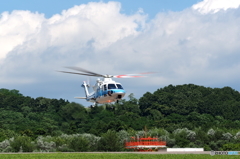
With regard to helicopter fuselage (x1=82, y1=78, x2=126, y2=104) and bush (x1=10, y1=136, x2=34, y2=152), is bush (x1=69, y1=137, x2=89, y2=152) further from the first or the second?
helicopter fuselage (x1=82, y1=78, x2=126, y2=104)

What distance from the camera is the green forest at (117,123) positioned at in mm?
96125

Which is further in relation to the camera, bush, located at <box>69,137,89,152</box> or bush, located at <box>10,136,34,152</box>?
bush, located at <box>69,137,89,152</box>

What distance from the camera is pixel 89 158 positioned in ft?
196

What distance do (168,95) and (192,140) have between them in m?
87.5

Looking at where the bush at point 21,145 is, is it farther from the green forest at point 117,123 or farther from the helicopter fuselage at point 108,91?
the helicopter fuselage at point 108,91

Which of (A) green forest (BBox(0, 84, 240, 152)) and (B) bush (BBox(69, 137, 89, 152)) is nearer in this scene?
(B) bush (BBox(69, 137, 89, 152))

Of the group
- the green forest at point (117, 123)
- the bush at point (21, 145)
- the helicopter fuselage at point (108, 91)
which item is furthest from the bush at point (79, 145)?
the helicopter fuselage at point (108, 91)

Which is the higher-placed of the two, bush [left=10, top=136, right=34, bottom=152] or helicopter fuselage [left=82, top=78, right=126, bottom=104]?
helicopter fuselage [left=82, top=78, right=126, bottom=104]

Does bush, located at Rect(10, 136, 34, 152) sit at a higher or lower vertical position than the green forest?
lower

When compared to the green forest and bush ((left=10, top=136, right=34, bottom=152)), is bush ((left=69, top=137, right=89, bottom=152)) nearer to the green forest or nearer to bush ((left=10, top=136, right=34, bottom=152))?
the green forest

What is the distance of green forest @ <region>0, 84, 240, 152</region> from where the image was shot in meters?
96.1

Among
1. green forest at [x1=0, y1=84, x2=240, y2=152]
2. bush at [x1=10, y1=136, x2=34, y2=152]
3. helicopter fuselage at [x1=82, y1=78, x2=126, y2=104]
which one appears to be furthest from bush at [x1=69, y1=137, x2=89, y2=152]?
helicopter fuselage at [x1=82, y1=78, x2=126, y2=104]

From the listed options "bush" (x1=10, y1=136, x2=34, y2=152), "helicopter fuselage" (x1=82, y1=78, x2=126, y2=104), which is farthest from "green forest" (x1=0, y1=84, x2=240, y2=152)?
"helicopter fuselage" (x1=82, y1=78, x2=126, y2=104)

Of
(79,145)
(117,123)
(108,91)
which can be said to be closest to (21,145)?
(79,145)
